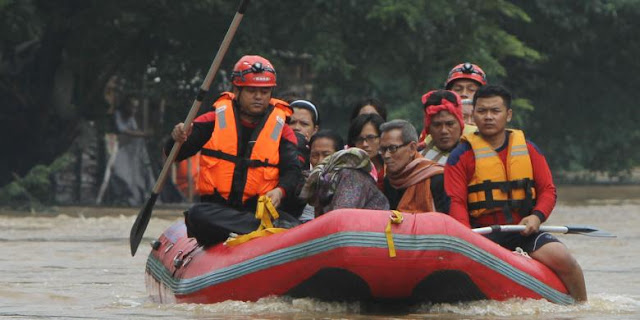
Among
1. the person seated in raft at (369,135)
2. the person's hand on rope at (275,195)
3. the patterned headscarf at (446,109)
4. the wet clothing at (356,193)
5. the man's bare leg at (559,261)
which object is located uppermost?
the patterned headscarf at (446,109)

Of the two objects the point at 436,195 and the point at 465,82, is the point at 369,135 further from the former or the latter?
the point at 465,82

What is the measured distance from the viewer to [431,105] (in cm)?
936

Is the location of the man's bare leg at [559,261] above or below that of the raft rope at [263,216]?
below

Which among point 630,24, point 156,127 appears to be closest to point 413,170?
point 156,127

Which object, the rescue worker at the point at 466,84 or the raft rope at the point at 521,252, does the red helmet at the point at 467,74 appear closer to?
the rescue worker at the point at 466,84

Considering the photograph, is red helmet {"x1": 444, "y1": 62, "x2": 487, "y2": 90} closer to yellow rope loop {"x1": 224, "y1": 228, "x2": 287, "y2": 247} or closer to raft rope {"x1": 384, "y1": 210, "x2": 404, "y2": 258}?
yellow rope loop {"x1": 224, "y1": 228, "x2": 287, "y2": 247}

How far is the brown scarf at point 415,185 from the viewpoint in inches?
339

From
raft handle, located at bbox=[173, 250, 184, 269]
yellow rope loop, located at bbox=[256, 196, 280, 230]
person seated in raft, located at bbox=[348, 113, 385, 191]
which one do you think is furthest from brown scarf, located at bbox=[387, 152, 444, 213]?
raft handle, located at bbox=[173, 250, 184, 269]

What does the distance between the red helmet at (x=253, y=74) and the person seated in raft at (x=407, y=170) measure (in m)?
0.72

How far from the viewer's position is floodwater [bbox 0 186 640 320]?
8227mm

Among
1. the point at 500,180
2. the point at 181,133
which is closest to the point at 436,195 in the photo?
the point at 500,180

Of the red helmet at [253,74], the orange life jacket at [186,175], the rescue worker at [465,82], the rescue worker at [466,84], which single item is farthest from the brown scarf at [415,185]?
the orange life jacket at [186,175]

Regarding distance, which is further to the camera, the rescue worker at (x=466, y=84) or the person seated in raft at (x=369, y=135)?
the rescue worker at (x=466, y=84)

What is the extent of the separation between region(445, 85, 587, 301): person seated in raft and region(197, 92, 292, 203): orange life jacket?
999 mm
